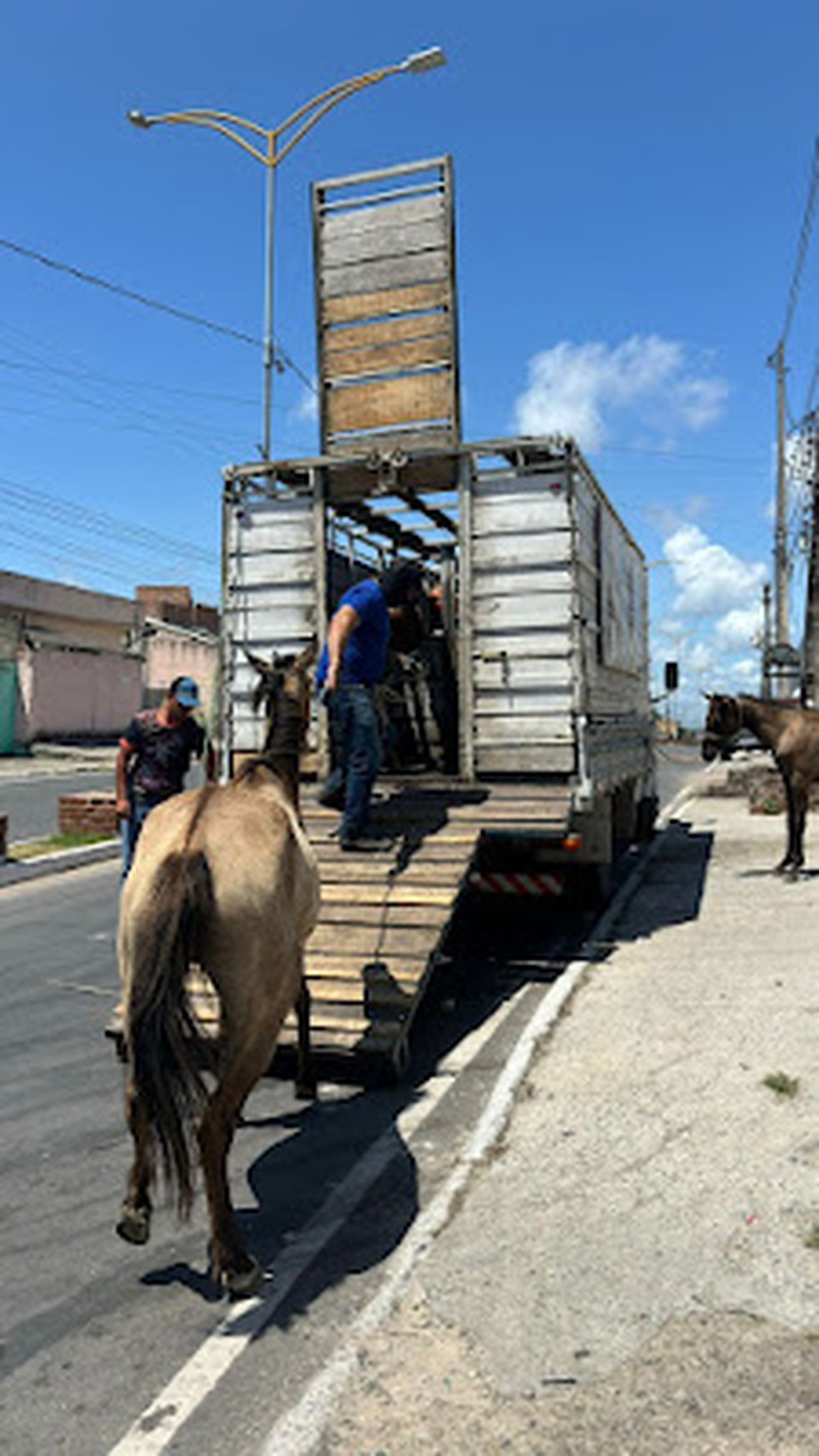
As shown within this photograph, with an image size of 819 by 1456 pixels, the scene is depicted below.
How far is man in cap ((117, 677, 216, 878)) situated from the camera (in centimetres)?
683

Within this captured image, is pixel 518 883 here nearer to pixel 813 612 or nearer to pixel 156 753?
pixel 156 753

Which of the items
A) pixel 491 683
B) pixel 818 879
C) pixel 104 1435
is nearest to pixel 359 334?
pixel 491 683

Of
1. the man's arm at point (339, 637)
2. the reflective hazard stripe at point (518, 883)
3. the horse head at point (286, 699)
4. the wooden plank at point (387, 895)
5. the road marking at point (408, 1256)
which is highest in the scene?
the man's arm at point (339, 637)

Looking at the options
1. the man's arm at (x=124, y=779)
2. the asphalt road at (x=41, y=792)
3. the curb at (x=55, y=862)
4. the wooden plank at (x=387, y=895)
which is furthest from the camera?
the asphalt road at (x=41, y=792)

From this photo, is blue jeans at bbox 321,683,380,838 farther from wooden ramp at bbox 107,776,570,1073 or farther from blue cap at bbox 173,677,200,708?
blue cap at bbox 173,677,200,708

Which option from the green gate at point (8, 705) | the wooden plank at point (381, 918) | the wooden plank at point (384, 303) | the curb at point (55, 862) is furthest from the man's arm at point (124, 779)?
the green gate at point (8, 705)

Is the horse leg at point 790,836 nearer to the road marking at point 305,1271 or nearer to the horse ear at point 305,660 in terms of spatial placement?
the road marking at point 305,1271

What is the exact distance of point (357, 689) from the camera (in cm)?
704

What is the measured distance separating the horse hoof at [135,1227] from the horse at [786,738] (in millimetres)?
8840

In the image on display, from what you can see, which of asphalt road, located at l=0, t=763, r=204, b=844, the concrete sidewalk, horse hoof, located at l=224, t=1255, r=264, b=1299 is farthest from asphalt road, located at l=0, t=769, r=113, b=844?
horse hoof, located at l=224, t=1255, r=264, b=1299

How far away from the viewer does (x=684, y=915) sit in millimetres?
9250

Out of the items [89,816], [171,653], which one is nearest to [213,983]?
[89,816]

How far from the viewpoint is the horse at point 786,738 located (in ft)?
36.3

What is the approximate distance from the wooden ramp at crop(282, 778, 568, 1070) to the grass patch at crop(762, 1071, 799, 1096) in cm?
178
